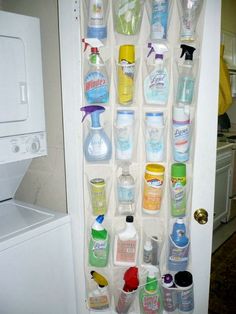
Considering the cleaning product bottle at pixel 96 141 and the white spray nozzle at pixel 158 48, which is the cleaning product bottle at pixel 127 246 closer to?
the cleaning product bottle at pixel 96 141

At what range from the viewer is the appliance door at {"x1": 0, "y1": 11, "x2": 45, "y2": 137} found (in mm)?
1395

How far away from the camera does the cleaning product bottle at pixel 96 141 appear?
4.65 feet

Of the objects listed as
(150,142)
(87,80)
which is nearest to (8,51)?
(87,80)

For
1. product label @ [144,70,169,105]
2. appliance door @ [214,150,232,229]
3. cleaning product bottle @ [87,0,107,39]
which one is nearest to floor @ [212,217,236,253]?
appliance door @ [214,150,232,229]

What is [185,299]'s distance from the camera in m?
1.51

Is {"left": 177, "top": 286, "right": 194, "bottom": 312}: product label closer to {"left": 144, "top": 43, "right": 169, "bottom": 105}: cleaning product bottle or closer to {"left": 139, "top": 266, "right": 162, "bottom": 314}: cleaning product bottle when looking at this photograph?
{"left": 139, "top": 266, "right": 162, "bottom": 314}: cleaning product bottle

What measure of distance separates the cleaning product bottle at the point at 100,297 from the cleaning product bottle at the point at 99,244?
0.09m

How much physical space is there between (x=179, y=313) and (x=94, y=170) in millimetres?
948

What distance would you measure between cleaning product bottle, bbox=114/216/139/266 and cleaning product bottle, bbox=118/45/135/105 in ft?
2.19

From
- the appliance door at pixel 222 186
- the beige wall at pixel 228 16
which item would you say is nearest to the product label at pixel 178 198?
the appliance door at pixel 222 186

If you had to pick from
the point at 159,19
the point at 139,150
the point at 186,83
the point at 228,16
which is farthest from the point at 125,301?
the point at 228,16

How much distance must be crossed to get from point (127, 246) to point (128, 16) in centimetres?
119

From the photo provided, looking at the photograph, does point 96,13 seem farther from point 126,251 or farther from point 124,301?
point 124,301

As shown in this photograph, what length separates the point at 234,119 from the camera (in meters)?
4.79
